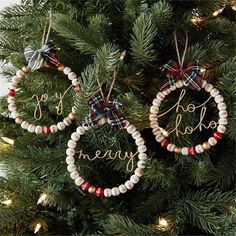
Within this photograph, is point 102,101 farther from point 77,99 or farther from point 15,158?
point 15,158

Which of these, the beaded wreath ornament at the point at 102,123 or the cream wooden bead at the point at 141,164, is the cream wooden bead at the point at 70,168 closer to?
the beaded wreath ornament at the point at 102,123

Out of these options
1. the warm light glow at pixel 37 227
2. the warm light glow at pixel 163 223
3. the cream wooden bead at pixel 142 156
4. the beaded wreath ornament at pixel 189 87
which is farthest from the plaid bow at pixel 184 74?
the warm light glow at pixel 37 227

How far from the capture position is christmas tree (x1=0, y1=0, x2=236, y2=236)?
2.11 feet

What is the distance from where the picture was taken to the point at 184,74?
0.65 meters

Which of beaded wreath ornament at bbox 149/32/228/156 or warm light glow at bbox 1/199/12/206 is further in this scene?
warm light glow at bbox 1/199/12/206

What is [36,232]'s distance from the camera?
2.48 feet

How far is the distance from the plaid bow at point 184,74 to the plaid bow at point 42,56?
0.55 feet

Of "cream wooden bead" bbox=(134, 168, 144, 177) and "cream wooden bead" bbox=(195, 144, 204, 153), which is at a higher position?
"cream wooden bead" bbox=(195, 144, 204, 153)

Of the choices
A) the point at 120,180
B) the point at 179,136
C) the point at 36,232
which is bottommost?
the point at 36,232

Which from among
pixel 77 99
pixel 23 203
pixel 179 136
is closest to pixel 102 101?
pixel 77 99

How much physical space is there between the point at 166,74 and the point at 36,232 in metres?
0.36

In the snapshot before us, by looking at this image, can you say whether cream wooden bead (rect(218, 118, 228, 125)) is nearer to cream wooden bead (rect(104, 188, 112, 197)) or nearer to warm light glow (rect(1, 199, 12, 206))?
cream wooden bead (rect(104, 188, 112, 197))

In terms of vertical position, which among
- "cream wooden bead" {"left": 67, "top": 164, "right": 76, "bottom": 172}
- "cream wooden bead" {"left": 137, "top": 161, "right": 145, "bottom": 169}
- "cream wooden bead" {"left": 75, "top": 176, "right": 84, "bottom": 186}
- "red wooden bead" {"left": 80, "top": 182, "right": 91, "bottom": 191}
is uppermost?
"cream wooden bead" {"left": 137, "top": 161, "right": 145, "bottom": 169}

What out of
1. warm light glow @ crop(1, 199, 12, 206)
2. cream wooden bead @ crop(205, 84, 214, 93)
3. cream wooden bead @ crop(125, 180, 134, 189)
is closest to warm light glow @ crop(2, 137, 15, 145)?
warm light glow @ crop(1, 199, 12, 206)
